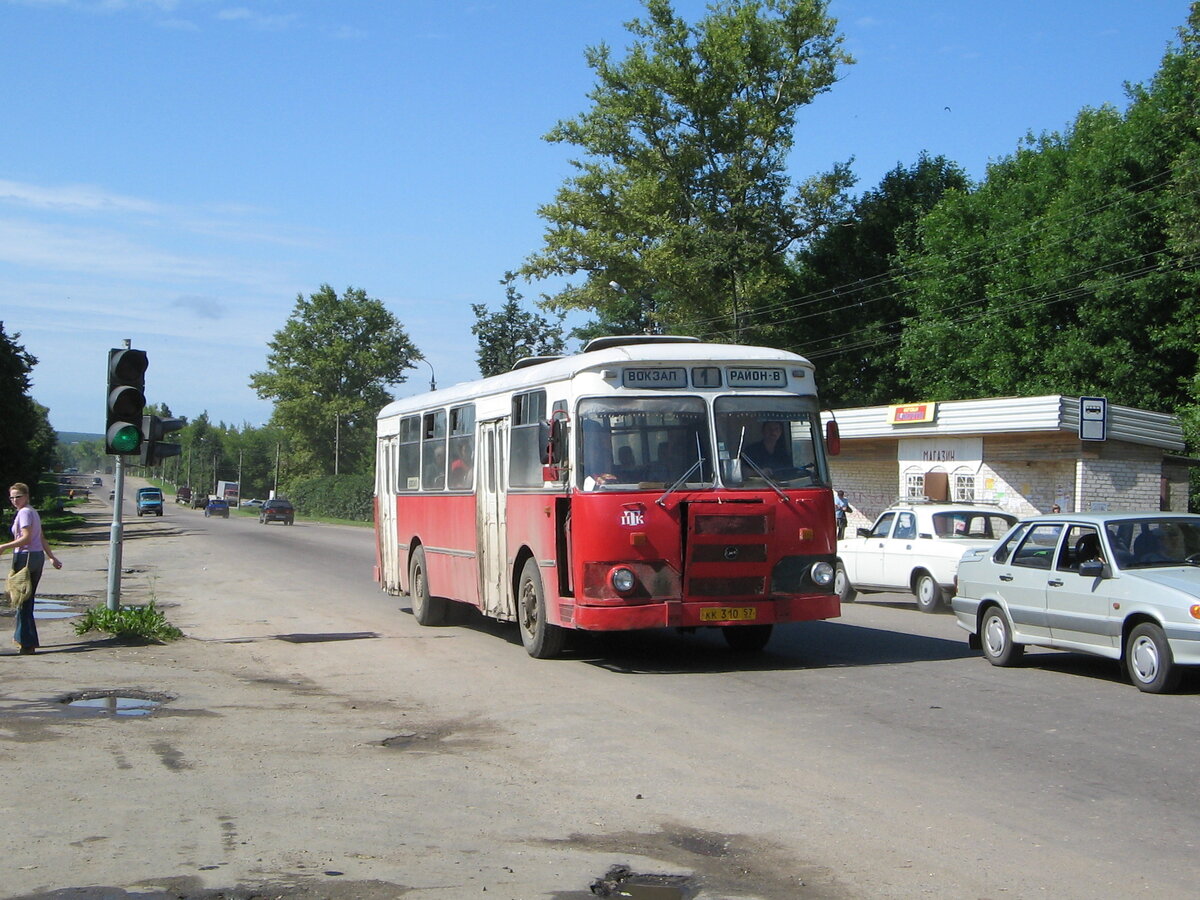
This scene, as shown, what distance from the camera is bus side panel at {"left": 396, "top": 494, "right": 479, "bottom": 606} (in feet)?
51.2

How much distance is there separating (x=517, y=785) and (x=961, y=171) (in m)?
52.0

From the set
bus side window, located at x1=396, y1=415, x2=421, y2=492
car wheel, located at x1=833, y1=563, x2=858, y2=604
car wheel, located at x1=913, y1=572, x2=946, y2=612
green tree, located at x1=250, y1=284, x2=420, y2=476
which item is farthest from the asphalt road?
green tree, located at x1=250, y1=284, x2=420, y2=476

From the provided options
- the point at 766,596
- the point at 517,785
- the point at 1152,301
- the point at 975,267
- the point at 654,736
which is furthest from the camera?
the point at 975,267

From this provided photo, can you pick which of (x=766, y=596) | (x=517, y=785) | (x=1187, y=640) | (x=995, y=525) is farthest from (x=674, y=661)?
(x=995, y=525)

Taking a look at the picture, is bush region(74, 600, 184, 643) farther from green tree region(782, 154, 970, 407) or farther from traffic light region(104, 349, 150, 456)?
green tree region(782, 154, 970, 407)

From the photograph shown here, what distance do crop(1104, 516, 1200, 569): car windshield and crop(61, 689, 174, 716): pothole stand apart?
8356mm

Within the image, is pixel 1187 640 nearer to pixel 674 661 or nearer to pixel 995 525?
pixel 674 661

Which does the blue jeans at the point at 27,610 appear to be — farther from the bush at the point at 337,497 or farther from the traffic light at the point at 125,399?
the bush at the point at 337,497

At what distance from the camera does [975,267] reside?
47.4 meters

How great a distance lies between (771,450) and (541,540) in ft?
8.16

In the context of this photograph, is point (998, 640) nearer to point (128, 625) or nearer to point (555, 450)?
point (555, 450)

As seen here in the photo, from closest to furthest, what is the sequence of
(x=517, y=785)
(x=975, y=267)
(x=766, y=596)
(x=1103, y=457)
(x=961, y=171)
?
(x=517, y=785) < (x=766, y=596) < (x=1103, y=457) < (x=975, y=267) < (x=961, y=171)

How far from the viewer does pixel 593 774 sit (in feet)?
26.1

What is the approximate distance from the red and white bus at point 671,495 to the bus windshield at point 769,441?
0.01 m
